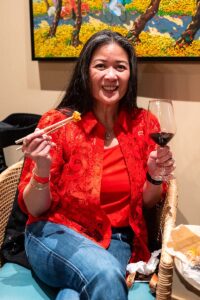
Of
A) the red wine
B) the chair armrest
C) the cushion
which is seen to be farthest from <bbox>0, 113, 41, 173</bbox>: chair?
the red wine

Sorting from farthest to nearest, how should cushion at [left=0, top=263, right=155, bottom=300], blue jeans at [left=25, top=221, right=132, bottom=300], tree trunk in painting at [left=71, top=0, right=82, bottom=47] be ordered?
tree trunk in painting at [left=71, top=0, right=82, bottom=47] < cushion at [left=0, top=263, right=155, bottom=300] < blue jeans at [left=25, top=221, right=132, bottom=300]

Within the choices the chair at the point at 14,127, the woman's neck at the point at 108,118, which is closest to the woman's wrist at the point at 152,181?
the woman's neck at the point at 108,118

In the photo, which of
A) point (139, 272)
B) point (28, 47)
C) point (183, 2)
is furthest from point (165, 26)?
point (139, 272)

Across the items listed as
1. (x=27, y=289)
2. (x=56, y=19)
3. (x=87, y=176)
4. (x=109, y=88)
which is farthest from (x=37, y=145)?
(x=56, y=19)

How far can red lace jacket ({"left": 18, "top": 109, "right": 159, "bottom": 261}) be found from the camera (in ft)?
4.45

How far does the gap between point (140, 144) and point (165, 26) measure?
495mm

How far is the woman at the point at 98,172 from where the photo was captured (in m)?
1.31

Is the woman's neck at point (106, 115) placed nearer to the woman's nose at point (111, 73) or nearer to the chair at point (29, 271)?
the woman's nose at point (111, 73)

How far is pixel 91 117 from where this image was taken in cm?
144

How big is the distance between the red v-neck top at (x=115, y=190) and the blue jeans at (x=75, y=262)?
7 cm

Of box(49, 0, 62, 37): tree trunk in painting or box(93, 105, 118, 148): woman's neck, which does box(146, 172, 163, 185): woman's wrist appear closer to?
box(93, 105, 118, 148): woman's neck

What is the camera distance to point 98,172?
1372 millimetres

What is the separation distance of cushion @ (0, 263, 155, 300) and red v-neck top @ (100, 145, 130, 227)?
0.25m

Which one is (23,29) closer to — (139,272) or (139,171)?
(139,171)
